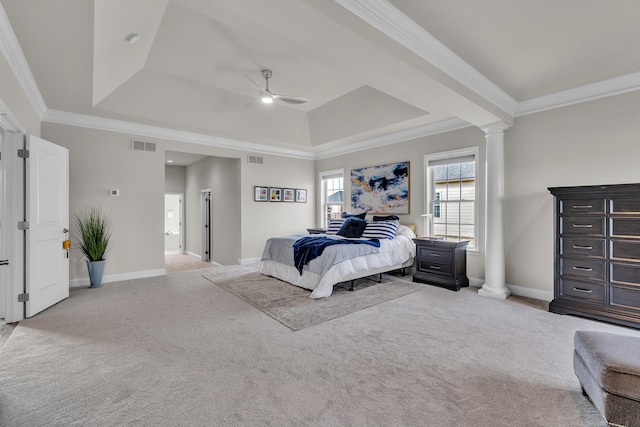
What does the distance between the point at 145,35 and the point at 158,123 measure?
2336 millimetres

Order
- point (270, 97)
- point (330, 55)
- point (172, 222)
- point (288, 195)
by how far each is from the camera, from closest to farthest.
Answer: point (330, 55), point (270, 97), point (288, 195), point (172, 222)

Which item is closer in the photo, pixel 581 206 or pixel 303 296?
pixel 581 206

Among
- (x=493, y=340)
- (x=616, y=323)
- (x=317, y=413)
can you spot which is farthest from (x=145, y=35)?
(x=616, y=323)

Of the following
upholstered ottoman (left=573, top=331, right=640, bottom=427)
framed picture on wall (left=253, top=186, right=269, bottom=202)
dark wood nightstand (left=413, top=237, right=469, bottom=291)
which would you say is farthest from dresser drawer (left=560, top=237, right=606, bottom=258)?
framed picture on wall (left=253, top=186, right=269, bottom=202)

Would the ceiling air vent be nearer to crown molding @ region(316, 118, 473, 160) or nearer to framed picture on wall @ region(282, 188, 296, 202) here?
framed picture on wall @ region(282, 188, 296, 202)

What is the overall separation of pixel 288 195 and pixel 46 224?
4.59 m

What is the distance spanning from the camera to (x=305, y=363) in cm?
241

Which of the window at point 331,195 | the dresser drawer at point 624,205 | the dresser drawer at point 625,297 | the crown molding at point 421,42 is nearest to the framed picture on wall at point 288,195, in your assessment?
the window at point 331,195

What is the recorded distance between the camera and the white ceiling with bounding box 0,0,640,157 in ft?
7.59

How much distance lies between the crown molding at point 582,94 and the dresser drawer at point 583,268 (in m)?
2.08

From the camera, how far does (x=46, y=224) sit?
3.71 metres

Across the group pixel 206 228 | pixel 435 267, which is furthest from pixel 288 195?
pixel 435 267

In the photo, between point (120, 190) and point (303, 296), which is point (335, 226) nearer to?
point (303, 296)

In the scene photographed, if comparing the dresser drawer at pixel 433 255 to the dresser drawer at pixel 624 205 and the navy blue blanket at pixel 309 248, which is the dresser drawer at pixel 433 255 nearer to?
the navy blue blanket at pixel 309 248
